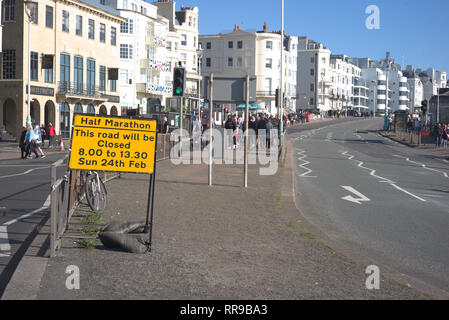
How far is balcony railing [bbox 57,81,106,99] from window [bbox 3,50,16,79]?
425 centimetres

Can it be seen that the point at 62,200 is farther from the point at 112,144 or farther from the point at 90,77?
the point at 90,77

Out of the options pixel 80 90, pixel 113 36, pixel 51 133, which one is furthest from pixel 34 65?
pixel 113 36

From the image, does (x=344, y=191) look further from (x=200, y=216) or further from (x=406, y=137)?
(x=406, y=137)

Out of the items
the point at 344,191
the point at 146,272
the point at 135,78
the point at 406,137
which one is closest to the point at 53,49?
the point at 135,78

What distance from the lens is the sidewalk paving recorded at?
557cm

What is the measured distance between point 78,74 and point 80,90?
1.36 m

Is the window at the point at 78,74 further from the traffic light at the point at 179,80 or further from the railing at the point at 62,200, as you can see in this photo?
the railing at the point at 62,200

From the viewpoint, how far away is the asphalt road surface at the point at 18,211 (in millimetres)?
7494

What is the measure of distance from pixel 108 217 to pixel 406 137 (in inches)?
1719

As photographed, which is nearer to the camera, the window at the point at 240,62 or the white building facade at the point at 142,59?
the white building facade at the point at 142,59

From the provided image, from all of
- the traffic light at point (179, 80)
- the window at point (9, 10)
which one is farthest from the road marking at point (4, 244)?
the window at point (9, 10)

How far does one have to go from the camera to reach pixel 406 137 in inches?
1948

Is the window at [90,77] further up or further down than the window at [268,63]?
further down

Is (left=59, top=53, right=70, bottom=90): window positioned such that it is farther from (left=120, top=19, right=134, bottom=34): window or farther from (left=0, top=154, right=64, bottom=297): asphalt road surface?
(left=0, top=154, right=64, bottom=297): asphalt road surface
